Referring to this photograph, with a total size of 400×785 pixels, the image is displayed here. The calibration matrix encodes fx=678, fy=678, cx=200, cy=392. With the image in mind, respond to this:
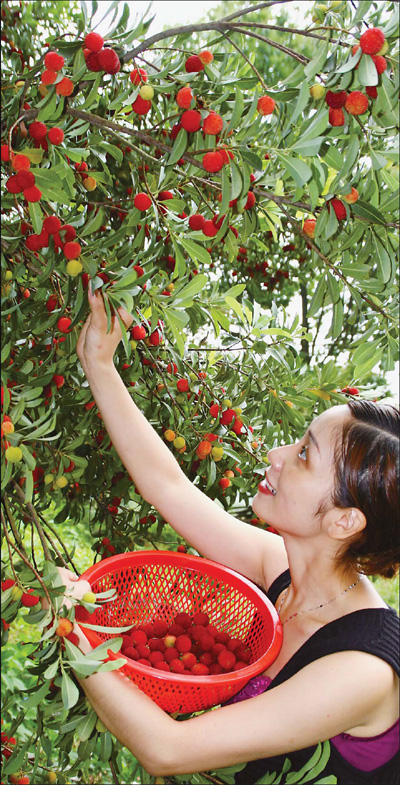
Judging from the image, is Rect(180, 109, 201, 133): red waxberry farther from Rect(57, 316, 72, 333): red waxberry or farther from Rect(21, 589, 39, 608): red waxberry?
Rect(21, 589, 39, 608): red waxberry

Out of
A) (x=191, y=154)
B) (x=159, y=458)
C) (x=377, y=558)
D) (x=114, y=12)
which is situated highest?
(x=114, y=12)

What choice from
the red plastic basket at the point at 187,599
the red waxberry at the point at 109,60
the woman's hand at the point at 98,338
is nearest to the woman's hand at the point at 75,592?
the red plastic basket at the point at 187,599

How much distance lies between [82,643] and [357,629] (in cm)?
48

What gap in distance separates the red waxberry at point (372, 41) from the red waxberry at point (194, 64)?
0.83 ft

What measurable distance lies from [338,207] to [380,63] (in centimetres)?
20

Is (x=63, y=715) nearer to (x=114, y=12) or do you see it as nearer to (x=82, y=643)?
(x=82, y=643)

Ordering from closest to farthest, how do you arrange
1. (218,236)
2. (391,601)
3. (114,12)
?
(114,12), (218,236), (391,601)

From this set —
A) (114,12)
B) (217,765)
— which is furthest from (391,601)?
(114,12)

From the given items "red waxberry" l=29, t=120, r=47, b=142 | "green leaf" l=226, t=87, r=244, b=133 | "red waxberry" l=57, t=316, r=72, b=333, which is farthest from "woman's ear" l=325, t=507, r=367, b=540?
"red waxberry" l=29, t=120, r=47, b=142

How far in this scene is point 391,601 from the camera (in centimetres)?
386

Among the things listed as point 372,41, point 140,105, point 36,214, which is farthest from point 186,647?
point 372,41

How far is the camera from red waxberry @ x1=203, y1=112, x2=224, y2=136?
36.0 inches

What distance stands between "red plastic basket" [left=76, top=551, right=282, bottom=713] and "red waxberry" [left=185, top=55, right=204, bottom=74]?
0.83 m

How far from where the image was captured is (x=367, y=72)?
758 mm
